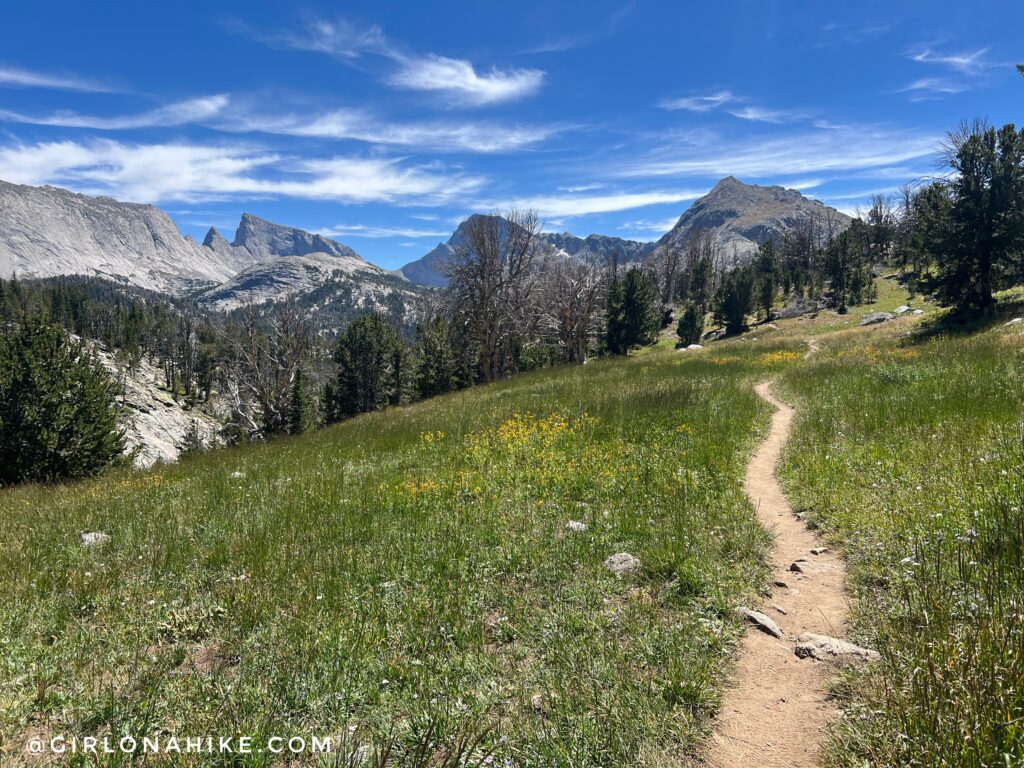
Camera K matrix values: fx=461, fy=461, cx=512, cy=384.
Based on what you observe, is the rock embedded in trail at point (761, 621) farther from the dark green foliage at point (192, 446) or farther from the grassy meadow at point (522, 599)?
the dark green foliage at point (192, 446)

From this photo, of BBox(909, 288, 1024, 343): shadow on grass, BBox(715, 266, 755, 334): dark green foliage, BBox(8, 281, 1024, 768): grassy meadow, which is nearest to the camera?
BBox(8, 281, 1024, 768): grassy meadow

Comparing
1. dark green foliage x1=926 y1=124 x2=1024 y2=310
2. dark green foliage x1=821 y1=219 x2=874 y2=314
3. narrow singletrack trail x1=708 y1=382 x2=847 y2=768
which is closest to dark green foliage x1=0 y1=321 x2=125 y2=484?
narrow singletrack trail x1=708 y1=382 x2=847 y2=768

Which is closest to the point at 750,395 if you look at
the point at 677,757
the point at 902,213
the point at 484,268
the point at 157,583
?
the point at 677,757

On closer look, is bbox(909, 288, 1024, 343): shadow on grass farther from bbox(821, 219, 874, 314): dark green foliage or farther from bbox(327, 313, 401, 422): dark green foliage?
bbox(327, 313, 401, 422): dark green foliage

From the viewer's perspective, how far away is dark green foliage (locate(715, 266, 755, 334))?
66812 millimetres

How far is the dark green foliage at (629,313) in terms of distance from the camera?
51531mm

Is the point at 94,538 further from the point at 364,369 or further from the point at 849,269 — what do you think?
the point at 849,269

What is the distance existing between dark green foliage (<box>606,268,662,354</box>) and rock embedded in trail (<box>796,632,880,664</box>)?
49.1m

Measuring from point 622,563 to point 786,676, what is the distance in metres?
1.99

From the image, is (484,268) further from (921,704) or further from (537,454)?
(921,704)

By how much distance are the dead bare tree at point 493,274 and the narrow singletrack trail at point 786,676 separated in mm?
28706

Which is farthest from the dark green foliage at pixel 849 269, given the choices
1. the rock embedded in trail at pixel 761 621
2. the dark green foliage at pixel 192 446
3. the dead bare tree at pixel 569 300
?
the dark green foliage at pixel 192 446

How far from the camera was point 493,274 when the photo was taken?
32625 millimetres

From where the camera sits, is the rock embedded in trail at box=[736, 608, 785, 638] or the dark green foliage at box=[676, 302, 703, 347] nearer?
the rock embedded in trail at box=[736, 608, 785, 638]
